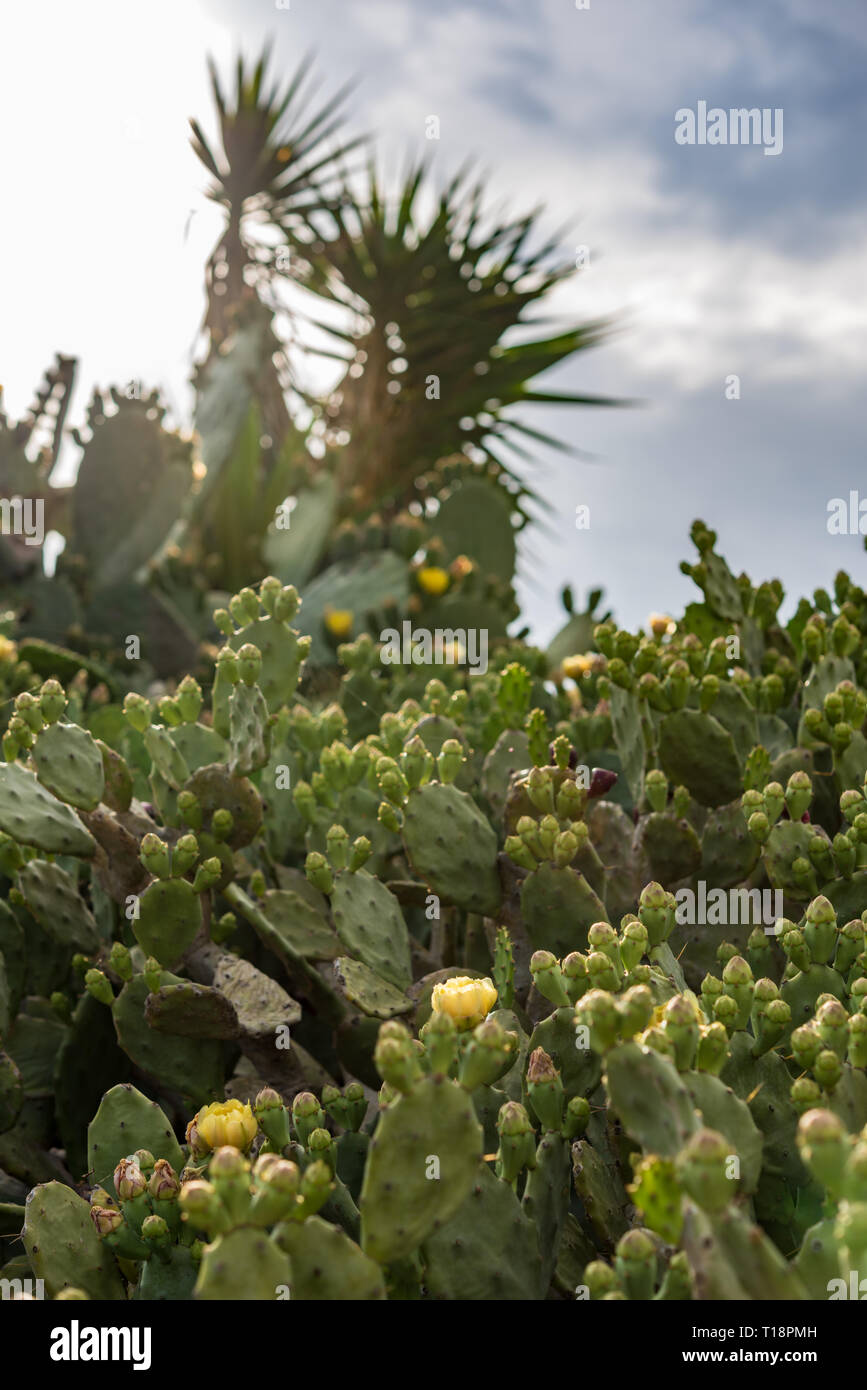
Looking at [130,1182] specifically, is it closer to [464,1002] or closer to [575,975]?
[464,1002]

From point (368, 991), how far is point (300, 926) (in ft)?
1.21

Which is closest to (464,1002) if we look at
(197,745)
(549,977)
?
(549,977)

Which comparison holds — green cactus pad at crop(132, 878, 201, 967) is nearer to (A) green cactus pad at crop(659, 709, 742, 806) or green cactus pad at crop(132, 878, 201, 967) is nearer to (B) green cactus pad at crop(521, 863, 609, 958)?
(B) green cactus pad at crop(521, 863, 609, 958)

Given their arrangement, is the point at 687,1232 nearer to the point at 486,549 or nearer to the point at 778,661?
the point at 778,661

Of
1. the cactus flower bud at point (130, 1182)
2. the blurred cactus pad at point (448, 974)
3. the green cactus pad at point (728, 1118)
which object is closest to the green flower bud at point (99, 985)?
the blurred cactus pad at point (448, 974)

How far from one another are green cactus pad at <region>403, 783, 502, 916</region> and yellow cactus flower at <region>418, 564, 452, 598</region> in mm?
3280

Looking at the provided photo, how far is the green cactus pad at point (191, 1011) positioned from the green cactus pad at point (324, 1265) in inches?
35.0

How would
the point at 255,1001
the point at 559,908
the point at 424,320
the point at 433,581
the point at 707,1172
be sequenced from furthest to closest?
the point at 424,320
the point at 433,581
the point at 255,1001
the point at 559,908
the point at 707,1172

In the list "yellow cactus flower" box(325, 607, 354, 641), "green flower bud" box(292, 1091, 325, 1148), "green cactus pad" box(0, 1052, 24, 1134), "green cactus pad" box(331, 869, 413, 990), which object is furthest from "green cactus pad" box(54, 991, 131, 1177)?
"yellow cactus flower" box(325, 607, 354, 641)

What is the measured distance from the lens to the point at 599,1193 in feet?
5.37

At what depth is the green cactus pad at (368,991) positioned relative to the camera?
2029 mm

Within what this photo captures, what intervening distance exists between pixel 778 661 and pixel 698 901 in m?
0.95

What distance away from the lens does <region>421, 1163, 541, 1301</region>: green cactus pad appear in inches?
56.0
